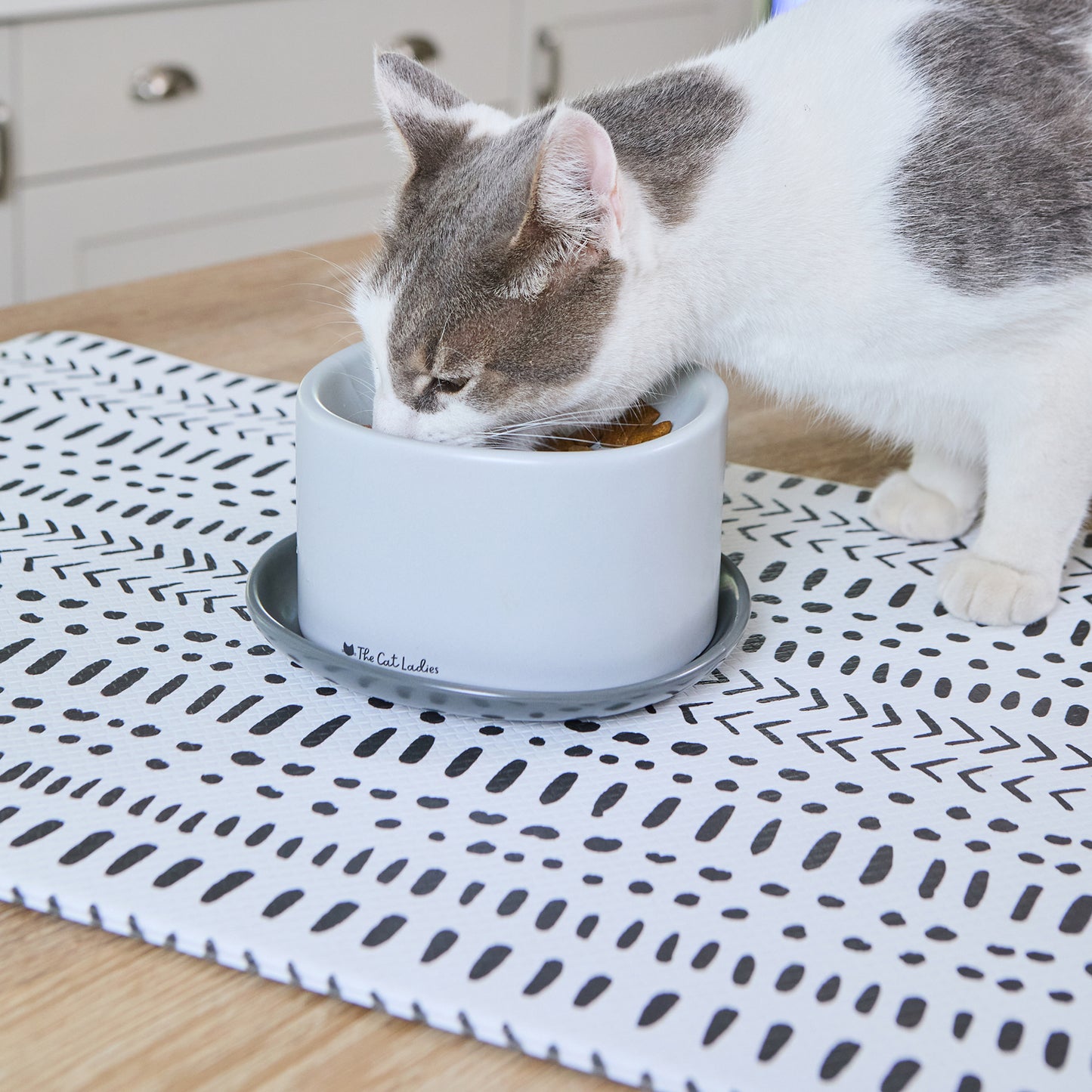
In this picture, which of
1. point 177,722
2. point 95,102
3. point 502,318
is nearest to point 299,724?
point 177,722

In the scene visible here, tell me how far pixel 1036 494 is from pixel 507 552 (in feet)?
1.41

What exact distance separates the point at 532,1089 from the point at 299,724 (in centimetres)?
25

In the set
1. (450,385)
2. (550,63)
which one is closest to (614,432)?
(450,385)

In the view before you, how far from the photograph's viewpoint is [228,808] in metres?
0.60

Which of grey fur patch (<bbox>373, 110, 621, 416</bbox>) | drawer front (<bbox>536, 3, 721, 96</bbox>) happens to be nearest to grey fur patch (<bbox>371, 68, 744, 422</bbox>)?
grey fur patch (<bbox>373, 110, 621, 416</bbox>)

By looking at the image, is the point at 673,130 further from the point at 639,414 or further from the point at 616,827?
the point at 616,827

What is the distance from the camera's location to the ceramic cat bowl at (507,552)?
0.64 m

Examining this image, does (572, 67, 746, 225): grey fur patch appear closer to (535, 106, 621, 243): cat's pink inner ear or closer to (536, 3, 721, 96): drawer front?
(535, 106, 621, 243): cat's pink inner ear

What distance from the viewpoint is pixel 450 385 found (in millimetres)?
795

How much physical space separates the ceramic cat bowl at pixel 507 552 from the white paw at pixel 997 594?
0.20 meters

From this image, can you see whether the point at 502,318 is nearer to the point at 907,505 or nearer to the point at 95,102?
the point at 907,505

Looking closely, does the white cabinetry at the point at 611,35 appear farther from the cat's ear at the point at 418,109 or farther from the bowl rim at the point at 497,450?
the bowl rim at the point at 497,450

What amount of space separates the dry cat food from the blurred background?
1357 mm

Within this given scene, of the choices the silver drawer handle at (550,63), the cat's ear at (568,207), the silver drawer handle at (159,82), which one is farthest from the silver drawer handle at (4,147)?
the cat's ear at (568,207)
